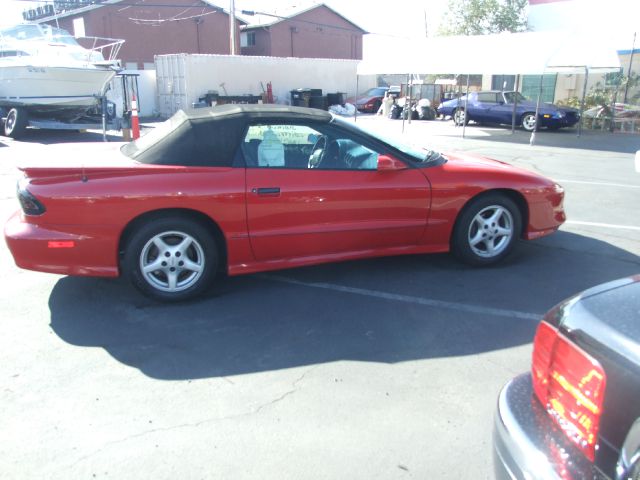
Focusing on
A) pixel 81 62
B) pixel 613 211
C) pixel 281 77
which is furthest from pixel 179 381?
pixel 281 77

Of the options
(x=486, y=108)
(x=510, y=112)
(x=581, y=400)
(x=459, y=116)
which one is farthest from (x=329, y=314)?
(x=459, y=116)

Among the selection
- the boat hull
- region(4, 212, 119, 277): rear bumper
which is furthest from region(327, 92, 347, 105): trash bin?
region(4, 212, 119, 277): rear bumper

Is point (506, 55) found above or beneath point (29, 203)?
above

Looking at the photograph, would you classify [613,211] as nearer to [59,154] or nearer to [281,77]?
[59,154]

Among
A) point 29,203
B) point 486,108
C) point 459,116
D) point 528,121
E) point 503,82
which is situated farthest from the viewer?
point 503,82

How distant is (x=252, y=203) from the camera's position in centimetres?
420

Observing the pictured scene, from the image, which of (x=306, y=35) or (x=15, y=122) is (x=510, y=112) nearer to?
(x=15, y=122)

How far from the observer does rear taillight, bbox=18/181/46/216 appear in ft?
12.7

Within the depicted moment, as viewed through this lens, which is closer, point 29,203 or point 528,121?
point 29,203

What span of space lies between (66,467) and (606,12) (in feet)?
84.1

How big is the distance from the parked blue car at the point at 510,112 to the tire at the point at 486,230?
47.9 ft

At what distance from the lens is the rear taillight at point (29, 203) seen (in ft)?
12.7

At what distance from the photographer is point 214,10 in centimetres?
4012

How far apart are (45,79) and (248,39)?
30.0 meters
